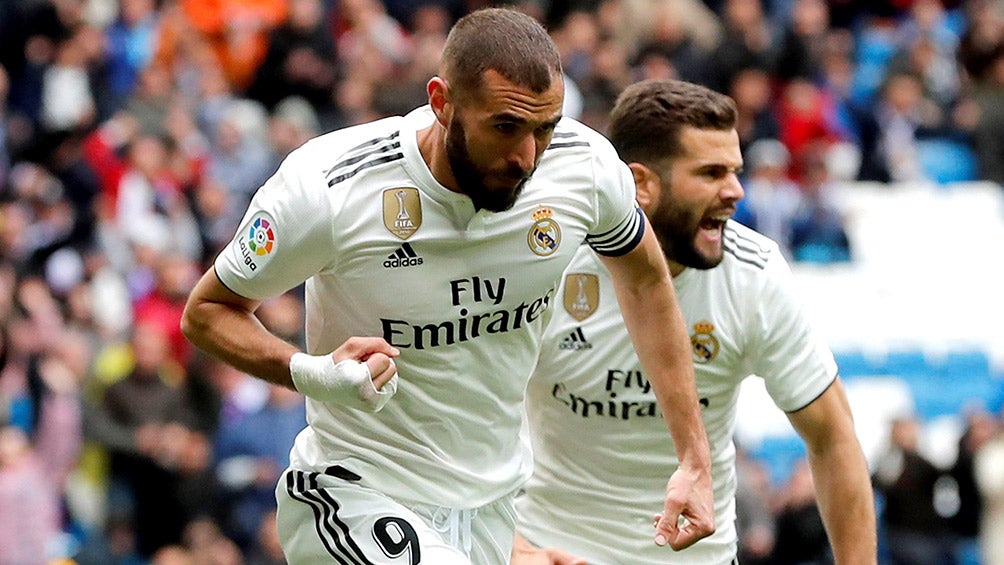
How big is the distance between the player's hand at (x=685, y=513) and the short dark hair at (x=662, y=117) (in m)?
1.27

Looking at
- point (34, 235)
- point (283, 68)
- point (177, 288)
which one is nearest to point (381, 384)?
point (177, 288)

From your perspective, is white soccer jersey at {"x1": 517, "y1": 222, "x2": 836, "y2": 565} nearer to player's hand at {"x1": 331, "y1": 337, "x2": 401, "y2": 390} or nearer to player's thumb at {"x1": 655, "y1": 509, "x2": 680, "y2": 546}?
player's thumb at {"x1": 655, "y1": 509, "x2": 680, "y2": 546}

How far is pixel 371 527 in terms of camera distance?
5.21 m

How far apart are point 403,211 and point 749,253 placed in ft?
5.08

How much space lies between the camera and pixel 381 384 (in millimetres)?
4727

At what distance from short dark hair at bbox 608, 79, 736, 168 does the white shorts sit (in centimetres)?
138

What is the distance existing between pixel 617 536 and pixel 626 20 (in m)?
13.0

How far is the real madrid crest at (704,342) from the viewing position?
20.1ft

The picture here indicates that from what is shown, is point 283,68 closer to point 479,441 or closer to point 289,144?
point 289,144

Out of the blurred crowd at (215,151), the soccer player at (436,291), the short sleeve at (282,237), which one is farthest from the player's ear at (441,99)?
the blurred crowd at (215,151)

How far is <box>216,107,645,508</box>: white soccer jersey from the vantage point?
16.6 feet

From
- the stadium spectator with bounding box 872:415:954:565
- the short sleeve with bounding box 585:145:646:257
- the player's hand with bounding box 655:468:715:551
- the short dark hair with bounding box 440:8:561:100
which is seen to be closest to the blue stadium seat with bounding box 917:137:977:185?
the stadium spectator with bounding box 872:415:954:565

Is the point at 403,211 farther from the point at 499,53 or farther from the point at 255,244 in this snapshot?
the point at 499,53

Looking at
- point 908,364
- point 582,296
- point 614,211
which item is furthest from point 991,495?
point 614,211
